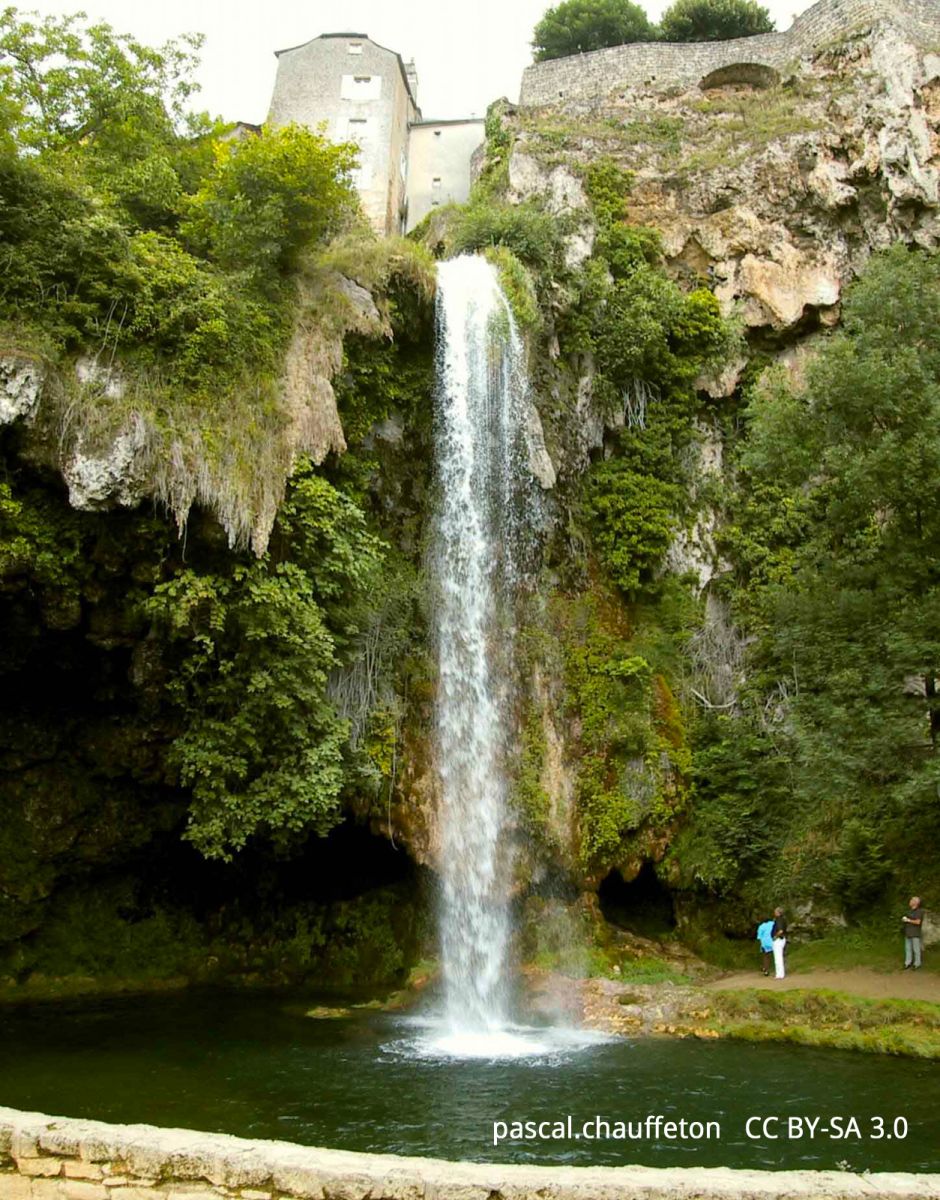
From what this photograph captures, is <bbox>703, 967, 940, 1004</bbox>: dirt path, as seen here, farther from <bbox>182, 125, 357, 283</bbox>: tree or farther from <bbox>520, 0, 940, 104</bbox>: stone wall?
<bbox>520, 0, 940, 104</bbox>: stone wall

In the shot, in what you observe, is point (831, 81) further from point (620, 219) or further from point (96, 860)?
point (96, 860)

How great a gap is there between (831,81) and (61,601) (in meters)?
23.6

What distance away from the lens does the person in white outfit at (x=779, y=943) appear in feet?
47.5

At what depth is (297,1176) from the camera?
199 inches

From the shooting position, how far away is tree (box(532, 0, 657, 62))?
36.3 m

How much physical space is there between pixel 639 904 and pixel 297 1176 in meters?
13.6

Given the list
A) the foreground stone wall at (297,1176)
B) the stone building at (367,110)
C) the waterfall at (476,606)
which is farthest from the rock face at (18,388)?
the stone building at (367,110)

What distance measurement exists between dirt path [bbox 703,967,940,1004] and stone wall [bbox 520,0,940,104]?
2374cm

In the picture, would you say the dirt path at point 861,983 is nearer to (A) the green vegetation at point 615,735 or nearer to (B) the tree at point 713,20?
(A) the green vegetation at point 615,735

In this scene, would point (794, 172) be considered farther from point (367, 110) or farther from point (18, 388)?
point (18, 388)

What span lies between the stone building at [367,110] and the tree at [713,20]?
339 inches

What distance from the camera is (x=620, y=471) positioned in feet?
65.8

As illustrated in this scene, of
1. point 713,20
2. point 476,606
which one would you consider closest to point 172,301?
point 476,606

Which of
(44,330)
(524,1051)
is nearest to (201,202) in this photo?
(44,330)
